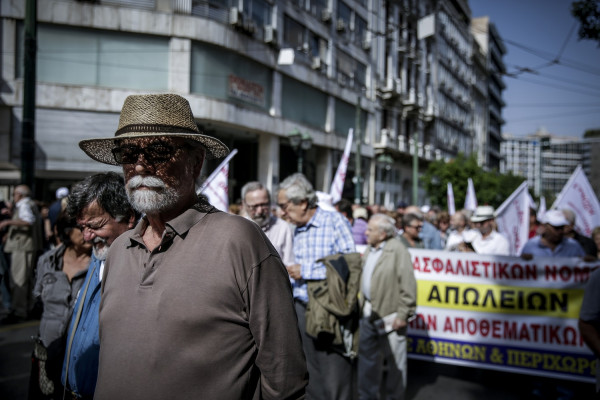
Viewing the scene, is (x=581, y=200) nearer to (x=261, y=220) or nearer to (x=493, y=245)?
(x=493, y=245)

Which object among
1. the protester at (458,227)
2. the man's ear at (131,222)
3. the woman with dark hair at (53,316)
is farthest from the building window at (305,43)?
the man's ear at (131,222)

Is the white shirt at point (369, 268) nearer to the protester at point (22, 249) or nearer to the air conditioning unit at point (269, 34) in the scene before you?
the protester at point (22, 249)

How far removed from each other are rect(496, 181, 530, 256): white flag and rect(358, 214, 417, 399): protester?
3162 mm

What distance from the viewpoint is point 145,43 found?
17.9 m

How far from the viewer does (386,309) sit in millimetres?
4867

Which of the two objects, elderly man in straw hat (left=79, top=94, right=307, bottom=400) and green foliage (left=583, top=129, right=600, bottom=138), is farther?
green foliage (left=583, top=129, right=600, bottom=138)

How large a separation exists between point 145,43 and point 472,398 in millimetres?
16695

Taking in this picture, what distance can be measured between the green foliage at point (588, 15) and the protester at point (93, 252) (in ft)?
22.3

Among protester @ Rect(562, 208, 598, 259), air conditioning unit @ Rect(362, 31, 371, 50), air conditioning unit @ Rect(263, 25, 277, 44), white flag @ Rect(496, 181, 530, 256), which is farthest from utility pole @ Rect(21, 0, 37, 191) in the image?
air conditioning unit @ Rect(362, 31, 371, 50)

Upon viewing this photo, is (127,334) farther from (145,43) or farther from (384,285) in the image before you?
(145,43)

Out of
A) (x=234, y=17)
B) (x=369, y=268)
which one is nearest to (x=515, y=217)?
(x=369, y=268)

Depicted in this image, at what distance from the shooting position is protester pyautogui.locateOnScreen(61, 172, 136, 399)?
92.4 inches

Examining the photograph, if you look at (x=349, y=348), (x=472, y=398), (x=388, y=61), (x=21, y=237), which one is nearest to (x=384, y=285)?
(x=349, y=348)

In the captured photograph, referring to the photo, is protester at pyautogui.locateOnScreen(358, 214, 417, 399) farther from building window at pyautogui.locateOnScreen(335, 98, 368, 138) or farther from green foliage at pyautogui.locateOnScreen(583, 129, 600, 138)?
green foliage at pyautogui.locateOnScreen(583, 129, 600, 138)
